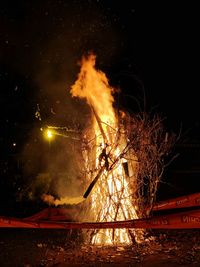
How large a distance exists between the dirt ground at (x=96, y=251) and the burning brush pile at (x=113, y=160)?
410mm

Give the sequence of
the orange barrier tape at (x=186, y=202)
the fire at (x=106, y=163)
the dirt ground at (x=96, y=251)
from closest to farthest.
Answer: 1. the dirt ground at (x=96, y=251)
2. the fire at (x=106, y=163)
3. the orange barrier tape at (x=186, y=202)

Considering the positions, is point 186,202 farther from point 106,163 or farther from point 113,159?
point 106,163

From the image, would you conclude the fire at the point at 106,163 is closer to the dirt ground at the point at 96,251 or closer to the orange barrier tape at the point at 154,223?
the dirt ground at the point at 96,251

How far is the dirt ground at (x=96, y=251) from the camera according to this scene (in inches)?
250

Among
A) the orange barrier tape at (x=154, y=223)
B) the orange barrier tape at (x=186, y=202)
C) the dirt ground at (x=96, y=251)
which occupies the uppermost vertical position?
the orange barrier tape at (x=186, y=202)

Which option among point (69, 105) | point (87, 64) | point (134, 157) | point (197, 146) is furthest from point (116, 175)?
point (197, 146)

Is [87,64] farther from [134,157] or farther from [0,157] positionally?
[0,157]

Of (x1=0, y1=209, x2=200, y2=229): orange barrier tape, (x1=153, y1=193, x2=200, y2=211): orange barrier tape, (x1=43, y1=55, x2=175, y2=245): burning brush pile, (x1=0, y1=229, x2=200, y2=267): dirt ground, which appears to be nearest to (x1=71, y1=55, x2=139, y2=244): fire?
(x1=43, y1=55, x2=175, y2=245): burning brush pile

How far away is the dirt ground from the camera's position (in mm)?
6359

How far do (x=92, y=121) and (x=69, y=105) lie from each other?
711 cm

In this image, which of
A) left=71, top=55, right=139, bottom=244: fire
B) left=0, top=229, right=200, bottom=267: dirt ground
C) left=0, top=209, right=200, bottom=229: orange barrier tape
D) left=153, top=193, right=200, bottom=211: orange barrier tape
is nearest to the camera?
left=0, top=209, right=200, bottom=229: orange barrier tape

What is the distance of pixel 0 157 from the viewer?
15.3 meters

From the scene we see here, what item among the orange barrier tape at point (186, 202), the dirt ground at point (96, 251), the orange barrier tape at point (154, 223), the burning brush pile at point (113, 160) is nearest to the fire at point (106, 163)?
the burning brush pile at point (113, 160)

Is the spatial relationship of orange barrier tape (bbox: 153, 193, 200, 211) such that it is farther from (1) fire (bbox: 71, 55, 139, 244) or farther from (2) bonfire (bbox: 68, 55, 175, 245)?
(1) fire (bbox: 71, 55, 139, 244)
